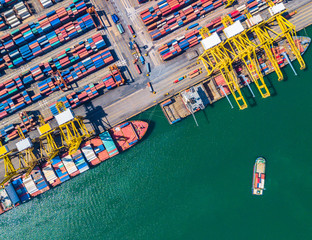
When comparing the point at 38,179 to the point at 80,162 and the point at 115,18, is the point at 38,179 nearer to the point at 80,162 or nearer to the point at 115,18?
the point at 80,162

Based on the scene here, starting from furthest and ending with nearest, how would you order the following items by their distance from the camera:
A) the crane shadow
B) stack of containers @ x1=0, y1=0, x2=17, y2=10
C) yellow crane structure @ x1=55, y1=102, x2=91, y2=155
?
the crane shadow < stack of containers @ x1=0, y1=0, x2=17, y2=10 < yellow crane structure @ x1=55, y1=102, x2=91, y2=155

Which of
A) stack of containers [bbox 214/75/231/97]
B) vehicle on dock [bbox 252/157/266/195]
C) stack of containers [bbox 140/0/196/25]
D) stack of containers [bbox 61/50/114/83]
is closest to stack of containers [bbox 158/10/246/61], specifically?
stack of containers [bbox 140/0/196/25]

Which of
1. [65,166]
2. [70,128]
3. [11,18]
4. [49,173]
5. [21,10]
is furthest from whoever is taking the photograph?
[70,128]

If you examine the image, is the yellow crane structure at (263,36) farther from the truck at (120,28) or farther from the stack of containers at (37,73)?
the stack of containers at (37,73)

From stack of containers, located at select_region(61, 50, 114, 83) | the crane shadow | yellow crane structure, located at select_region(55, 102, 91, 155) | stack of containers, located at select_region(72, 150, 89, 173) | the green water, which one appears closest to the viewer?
yellow crane structure, located at select_region(55, 102, 91, 155)

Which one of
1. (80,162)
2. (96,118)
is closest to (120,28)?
(96,118)

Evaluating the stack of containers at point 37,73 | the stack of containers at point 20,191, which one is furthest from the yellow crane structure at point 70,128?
the stack of containers at point 20,191

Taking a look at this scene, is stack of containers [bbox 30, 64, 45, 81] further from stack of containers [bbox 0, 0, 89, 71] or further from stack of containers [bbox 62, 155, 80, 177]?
stack of containers [bbox 62, 155, 80, 177]
